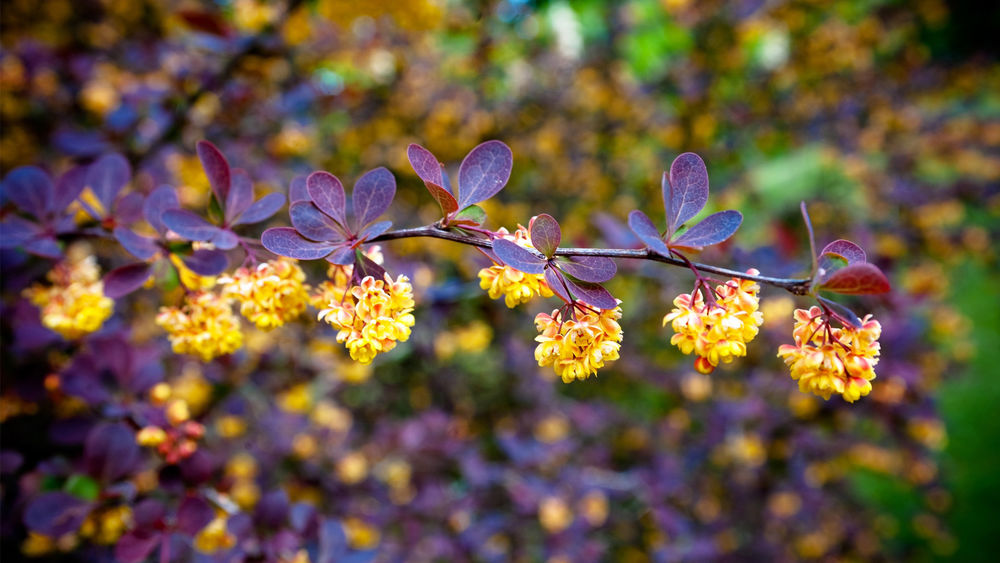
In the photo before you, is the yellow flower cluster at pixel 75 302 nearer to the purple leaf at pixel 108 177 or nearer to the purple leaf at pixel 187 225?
the purple leaf at pixel 108 177

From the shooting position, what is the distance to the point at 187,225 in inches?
32.4

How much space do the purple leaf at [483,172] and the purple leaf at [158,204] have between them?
0.50 meters

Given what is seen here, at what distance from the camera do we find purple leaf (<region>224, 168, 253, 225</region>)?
2.91 ft

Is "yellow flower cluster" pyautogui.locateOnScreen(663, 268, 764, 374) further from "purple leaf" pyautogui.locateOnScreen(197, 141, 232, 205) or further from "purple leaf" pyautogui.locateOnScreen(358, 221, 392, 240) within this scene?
"purple leaf" pyautogui.locateOnScreen(197, 141, 232, 205)

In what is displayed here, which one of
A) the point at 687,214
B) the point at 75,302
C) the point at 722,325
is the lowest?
the point at 75,302

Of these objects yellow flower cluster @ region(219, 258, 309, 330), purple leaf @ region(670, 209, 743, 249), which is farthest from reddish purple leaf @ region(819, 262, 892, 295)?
yellow flower cluster @ region(219, 258, 309, 330)

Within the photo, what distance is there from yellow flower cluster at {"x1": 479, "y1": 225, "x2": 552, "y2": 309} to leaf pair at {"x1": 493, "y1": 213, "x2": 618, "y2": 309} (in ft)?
0.08

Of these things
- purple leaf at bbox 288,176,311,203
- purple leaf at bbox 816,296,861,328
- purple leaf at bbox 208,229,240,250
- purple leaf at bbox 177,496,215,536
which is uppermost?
purple leaf at bbox 816,296,861,328

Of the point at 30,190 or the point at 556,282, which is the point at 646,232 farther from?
the point at 30,190

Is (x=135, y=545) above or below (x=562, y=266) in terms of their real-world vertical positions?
below

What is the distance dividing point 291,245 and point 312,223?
0.16ft

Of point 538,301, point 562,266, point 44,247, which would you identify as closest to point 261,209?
point 44,247

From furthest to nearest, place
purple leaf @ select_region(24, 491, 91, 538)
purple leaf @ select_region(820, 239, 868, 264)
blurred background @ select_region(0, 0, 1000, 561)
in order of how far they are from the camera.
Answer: blurred background @ select_region(0, 0, 1000, 561) → purple leaf @ select_region(24, 491, 91, 538) → purple leaf @ select_region(820, 239, 868, 264)

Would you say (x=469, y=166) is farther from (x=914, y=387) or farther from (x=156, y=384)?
(x=914, y=387)
